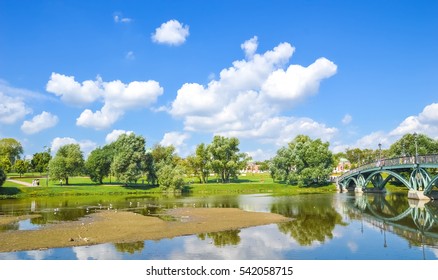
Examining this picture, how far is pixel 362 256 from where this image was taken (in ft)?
73.7

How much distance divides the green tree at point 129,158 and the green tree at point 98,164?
3.63 meters

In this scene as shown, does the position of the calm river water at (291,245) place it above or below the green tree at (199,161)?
below

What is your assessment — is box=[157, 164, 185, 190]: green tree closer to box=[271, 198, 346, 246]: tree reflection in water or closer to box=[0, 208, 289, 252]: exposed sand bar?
box=[0, 208, 289, 252]: exposed sand bar

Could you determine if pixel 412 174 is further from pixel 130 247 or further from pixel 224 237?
pixel 130 247

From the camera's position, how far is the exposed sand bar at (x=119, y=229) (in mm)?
26781

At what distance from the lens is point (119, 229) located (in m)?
32.1

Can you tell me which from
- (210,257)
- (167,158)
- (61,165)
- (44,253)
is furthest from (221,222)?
(167,158)

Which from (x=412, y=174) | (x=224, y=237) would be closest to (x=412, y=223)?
(x=224, y=237)

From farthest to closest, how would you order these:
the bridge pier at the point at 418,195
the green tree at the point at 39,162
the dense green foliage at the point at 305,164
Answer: the green tree at the point at 39,162
the dense green foliage at the point at 305,164
the bridge pier at the point at 418,195

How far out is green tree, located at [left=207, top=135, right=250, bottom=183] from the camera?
109250 millimetres

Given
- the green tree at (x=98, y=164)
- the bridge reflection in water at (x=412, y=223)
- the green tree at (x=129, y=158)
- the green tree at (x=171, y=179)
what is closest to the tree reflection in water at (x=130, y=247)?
the bridge reflection in water at (x=412, y=223)

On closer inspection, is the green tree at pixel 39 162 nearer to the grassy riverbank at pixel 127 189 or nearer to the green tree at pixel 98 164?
the grassy riverbank at pixel 127 189

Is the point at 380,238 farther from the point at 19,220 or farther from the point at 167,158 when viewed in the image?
the point at 167,158

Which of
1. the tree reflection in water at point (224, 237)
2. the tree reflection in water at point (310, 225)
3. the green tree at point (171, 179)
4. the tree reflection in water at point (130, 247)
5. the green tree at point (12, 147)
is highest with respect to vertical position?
the green tree at point (12, 147)
